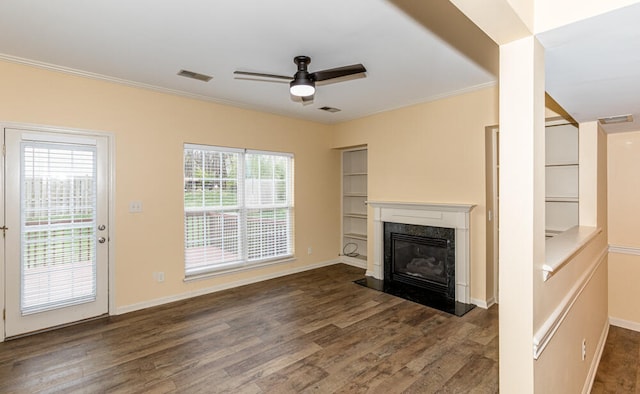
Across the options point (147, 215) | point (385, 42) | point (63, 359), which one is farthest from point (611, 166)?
point (63, 359)

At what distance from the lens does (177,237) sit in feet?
13.4

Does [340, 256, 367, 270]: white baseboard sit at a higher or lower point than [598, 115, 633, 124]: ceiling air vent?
lower

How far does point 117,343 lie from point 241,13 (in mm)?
3105

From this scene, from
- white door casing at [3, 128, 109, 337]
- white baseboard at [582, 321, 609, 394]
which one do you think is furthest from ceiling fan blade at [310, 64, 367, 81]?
white baseboard at [582, 321, 609, 394]

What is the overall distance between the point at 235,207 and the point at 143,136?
1535mm

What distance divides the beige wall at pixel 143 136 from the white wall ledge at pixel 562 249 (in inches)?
154

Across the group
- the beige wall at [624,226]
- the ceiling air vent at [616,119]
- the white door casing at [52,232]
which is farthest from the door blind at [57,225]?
the beige wall at [624,226]

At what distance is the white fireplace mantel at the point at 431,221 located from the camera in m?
3.94

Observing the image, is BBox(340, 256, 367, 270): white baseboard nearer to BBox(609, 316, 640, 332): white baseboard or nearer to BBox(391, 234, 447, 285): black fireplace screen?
BBox(391, 234, 447, 285): black fireplace screen

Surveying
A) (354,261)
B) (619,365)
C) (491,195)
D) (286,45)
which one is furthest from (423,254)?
(286,45)

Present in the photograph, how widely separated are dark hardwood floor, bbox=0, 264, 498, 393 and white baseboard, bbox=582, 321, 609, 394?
0.65 meters

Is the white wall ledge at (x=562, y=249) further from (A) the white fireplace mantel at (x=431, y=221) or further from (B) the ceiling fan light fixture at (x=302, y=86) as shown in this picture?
(B) the ceiling fan light fixture at (x=302, y=86)

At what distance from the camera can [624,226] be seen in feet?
11.5

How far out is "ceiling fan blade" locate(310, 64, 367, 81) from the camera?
8.47 ft
